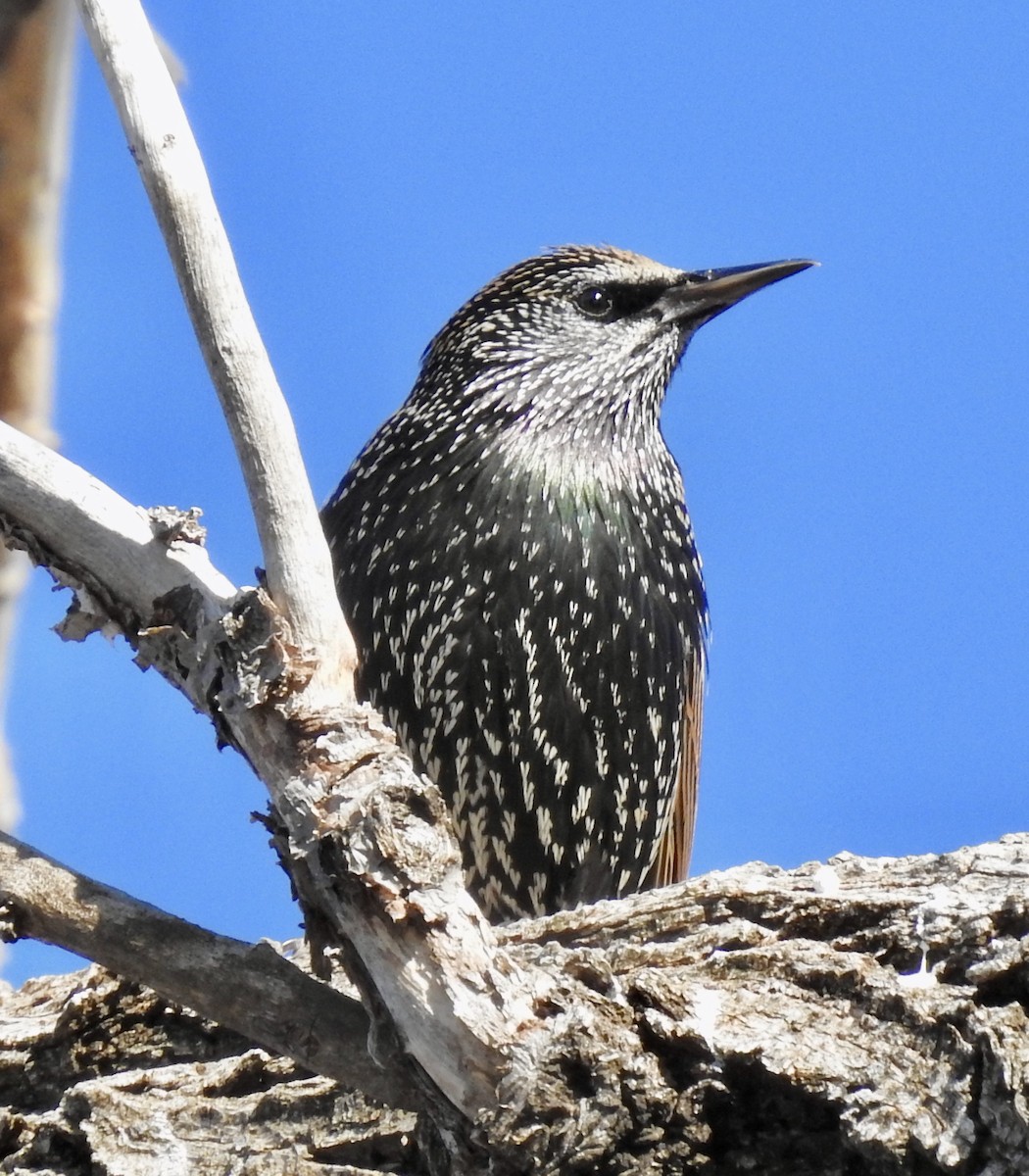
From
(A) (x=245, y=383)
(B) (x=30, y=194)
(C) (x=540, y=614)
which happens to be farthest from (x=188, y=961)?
(C) (x=540, y=614)

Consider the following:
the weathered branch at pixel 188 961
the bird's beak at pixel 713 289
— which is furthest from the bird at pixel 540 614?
the weathered branch at pixel 188 961

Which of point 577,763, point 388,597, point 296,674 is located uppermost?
point 388,597

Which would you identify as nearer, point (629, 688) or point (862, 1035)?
point (862, 1035)

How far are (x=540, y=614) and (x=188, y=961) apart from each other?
1.65m

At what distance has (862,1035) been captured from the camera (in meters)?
2.48

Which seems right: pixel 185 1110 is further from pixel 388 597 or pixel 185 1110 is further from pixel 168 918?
pixel 388 597

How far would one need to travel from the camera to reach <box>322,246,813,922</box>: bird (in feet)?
12.9

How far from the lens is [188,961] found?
8.17 feet

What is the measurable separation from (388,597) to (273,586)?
1.62m

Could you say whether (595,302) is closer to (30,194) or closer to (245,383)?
(30,194)

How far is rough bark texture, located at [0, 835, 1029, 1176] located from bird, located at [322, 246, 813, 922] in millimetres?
894

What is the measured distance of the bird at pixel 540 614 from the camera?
3.93 m

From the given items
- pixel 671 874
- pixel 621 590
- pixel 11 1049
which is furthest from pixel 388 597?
pixel 11 1049

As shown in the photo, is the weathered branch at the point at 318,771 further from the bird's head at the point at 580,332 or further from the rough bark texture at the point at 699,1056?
the bird's head at the point at 580,332
